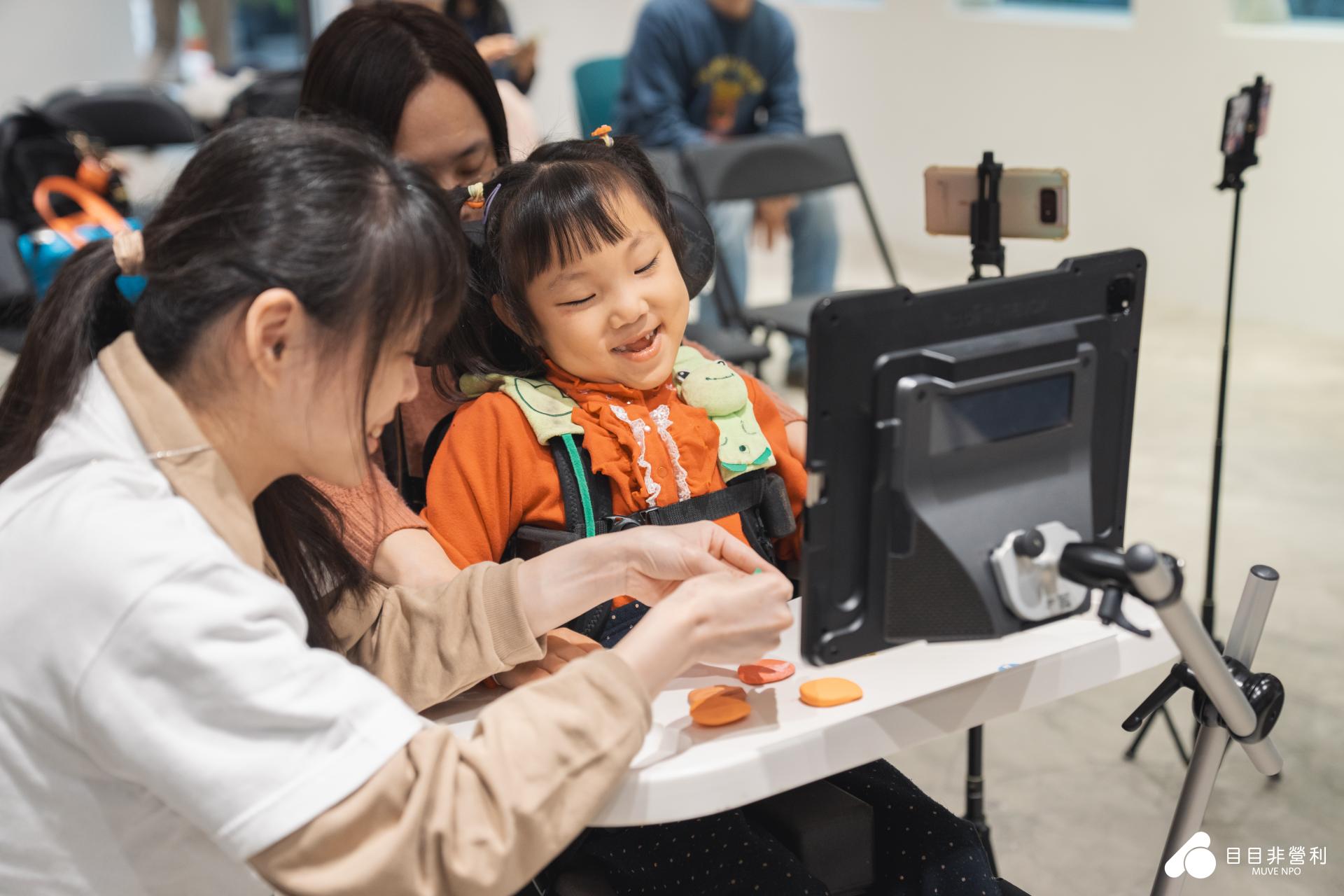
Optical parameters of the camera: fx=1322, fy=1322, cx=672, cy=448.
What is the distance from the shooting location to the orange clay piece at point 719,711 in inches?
43.4

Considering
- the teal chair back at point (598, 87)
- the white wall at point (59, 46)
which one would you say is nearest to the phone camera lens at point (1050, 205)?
the teal chair back at point (598, 87)

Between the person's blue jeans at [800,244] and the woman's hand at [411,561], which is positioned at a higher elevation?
the woman's hand at [411,561]

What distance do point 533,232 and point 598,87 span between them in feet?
12.3

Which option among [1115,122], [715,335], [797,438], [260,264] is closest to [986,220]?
[797,438]

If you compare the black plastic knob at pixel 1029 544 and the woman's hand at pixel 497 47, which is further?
the woman's hand at pixel 497 47

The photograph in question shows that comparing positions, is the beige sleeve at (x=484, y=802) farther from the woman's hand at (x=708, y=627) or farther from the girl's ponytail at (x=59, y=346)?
the girl's ponytail at (x=59, y=346)

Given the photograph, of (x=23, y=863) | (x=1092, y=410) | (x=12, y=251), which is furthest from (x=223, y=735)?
(x=12, y=251)

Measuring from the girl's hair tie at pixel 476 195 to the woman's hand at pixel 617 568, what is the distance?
54 cm

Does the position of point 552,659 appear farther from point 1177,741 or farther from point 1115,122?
point 1115,122

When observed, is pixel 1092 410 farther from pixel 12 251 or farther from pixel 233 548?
pixel 12 251

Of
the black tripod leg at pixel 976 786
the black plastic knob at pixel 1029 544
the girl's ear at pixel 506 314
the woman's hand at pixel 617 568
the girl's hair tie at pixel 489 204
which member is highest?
the girl's hair tie at pixel 489 204

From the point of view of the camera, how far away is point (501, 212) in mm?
1513

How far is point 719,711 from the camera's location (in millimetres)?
1110

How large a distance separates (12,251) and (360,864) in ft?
9.64
